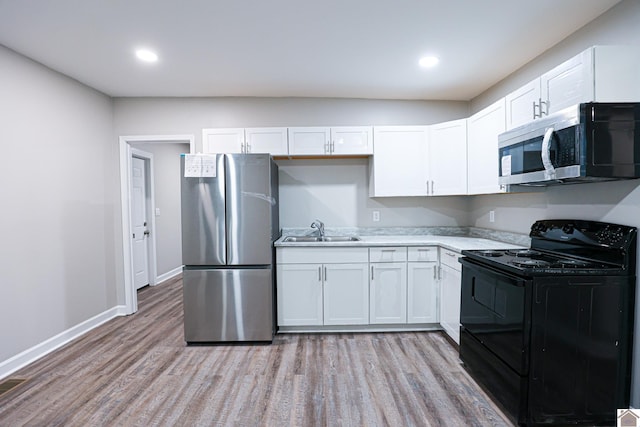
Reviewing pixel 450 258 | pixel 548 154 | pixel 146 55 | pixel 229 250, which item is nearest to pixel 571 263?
pixel 548 154

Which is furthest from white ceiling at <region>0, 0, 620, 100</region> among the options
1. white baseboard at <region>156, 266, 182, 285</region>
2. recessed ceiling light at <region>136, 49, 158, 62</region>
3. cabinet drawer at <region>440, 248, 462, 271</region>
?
white baseboard at <region>156, 266, 182, 285</region>

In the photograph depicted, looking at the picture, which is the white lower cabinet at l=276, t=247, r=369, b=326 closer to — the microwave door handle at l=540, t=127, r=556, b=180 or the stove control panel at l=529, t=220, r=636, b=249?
the stove control panel at l=529, t=220, r=636, b=249

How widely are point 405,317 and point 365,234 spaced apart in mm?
1016

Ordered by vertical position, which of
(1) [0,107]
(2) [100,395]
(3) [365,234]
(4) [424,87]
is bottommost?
(2) [100,395]

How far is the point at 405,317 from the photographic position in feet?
9.85

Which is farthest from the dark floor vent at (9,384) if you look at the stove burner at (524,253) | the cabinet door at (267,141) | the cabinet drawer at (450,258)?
the stove burner at (524,253)

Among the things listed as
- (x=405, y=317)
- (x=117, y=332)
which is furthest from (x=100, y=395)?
(x=405, y=317)

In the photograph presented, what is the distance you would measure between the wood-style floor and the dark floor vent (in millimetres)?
47

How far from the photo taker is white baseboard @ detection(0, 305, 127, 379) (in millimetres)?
2352

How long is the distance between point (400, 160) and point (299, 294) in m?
1.75

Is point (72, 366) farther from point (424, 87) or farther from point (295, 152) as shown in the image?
point (424, 87)

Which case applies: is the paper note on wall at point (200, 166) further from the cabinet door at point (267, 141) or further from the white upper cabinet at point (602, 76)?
the white upper cabinet at point (602, 76)

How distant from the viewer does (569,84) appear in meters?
1.85

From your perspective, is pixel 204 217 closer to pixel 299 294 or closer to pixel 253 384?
pixel 299 294
